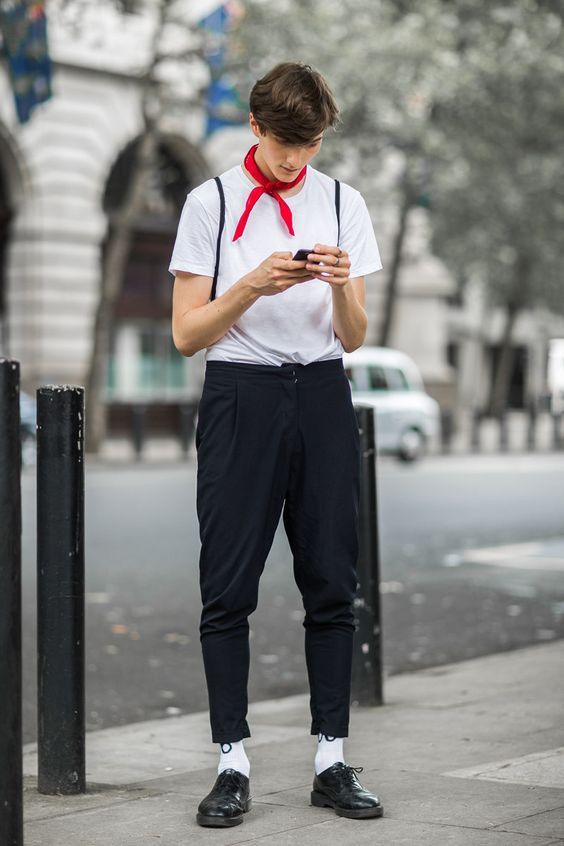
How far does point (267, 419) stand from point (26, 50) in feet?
Result: 36.0

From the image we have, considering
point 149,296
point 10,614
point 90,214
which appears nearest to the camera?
point 10,614

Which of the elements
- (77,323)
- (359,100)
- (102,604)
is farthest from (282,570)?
(77,323)

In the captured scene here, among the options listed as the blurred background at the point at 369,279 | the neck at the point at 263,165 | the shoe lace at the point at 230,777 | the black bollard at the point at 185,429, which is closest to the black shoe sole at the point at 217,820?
the shoe lace at the point at 230,777

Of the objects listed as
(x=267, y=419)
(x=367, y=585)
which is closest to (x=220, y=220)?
(x=267, y=419)

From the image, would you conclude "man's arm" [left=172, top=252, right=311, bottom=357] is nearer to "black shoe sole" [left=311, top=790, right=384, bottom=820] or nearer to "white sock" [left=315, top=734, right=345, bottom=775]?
"white sock" [left=315, top=734, right=345, bottom=775]

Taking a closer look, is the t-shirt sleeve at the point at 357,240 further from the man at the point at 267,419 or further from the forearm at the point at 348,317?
the forearm at the point at 348,317

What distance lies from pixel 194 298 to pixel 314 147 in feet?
1.59

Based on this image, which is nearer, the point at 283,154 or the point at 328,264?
the point at 328,264

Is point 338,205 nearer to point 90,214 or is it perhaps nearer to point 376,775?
point 376,775

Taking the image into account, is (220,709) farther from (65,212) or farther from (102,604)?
(65,212)

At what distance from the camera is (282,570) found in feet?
34.3

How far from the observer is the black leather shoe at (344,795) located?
147 inches

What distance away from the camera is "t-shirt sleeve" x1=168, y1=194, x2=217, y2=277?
12.6 ft

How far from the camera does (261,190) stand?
3846 millimetres
